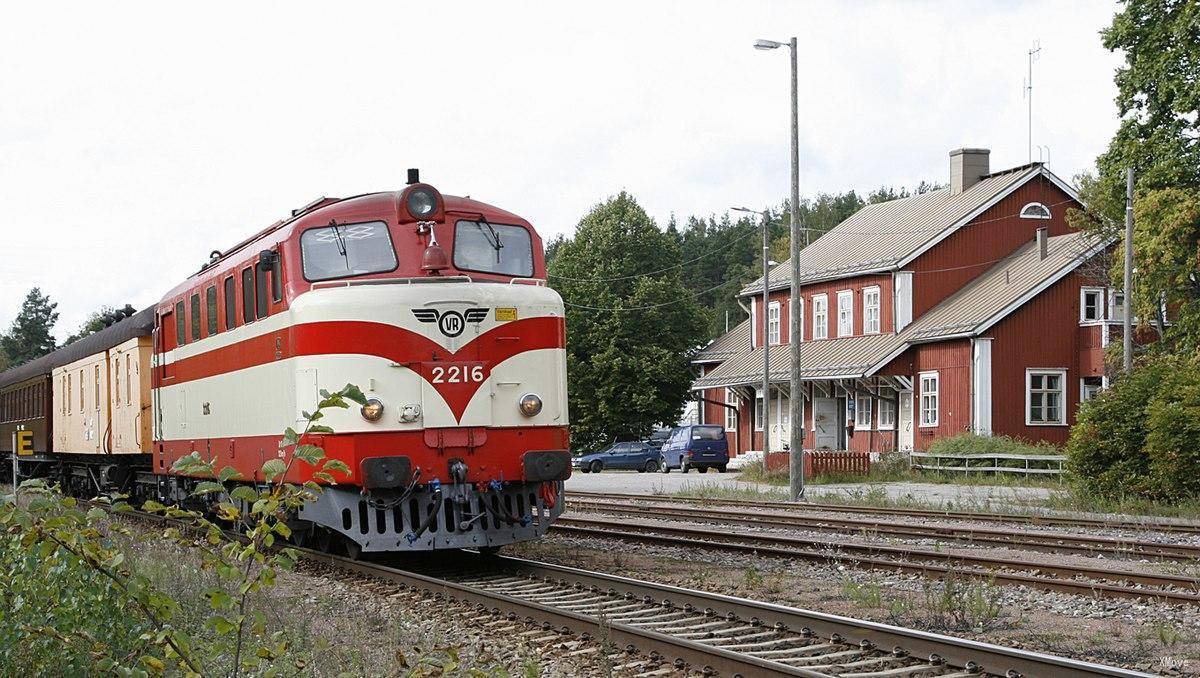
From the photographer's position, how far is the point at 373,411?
12.6 metres

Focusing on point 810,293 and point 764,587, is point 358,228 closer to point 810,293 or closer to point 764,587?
point 764,587

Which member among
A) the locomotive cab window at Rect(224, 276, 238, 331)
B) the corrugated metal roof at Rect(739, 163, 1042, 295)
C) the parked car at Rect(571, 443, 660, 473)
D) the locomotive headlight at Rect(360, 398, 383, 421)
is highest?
the corrugated metal roof at Rect(739, 163, 1042, 295)

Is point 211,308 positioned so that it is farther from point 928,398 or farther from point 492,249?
point 928,398

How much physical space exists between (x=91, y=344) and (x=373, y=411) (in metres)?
15.0

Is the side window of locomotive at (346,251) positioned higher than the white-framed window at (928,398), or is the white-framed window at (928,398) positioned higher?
the side window of locomotive at (346,251)

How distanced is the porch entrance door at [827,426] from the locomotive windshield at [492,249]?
1256 inches

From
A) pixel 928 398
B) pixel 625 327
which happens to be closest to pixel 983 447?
pixel 928 398

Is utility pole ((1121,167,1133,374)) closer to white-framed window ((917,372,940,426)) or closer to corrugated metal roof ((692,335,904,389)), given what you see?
white-framed window ((917,372,940,426))

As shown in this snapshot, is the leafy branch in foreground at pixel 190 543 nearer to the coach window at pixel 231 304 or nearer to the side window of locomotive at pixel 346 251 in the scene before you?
the side window of locomotive at pixel 346 251

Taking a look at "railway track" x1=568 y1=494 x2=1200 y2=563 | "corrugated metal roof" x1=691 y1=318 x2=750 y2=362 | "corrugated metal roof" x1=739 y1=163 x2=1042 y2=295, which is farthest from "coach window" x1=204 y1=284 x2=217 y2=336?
"corrugated metal roof" x1=691 y1=318 x2=750 y2=362

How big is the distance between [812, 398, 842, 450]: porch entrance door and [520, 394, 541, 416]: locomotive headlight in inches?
1274

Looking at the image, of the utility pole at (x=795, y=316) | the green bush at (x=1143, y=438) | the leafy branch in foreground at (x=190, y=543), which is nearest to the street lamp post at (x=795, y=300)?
the utility pole at (x=795, y=316)

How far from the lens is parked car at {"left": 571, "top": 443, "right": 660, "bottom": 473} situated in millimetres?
50219

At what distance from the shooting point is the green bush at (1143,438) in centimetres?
2116
